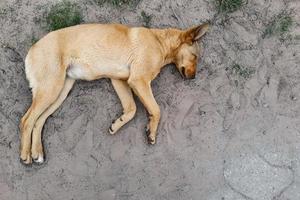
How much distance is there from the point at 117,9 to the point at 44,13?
0.98 metres

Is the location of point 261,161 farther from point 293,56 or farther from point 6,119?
point 6,119

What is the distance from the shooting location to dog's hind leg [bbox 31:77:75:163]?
6.93m

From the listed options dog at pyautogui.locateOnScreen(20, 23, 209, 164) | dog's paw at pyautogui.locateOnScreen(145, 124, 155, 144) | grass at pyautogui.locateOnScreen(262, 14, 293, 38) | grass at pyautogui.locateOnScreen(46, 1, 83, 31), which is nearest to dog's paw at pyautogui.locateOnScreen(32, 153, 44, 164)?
dog at pyautogui.locateOnScreen(20, 23, 209, 164)

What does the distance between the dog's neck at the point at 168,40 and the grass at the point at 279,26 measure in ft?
4.16

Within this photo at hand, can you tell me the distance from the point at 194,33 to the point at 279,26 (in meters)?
1.32

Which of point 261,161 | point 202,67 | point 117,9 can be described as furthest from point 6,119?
point 261,161

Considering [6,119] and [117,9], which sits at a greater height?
[117,9]

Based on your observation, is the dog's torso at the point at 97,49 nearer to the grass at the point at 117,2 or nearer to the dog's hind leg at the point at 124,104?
the dog's hind leg at the point at 124,104

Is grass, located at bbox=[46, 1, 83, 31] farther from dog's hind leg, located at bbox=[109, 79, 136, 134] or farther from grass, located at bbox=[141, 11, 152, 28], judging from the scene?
dog's hind leg, located at bbox=[109, 79, 136, 134]

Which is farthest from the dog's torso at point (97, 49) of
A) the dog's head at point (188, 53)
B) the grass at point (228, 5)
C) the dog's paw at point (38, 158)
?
the grass at point (228, 5)

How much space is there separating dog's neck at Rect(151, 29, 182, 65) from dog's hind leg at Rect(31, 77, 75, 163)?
1.23 meters

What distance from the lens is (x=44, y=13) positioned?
24.8 feet

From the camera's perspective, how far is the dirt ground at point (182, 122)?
6.95m

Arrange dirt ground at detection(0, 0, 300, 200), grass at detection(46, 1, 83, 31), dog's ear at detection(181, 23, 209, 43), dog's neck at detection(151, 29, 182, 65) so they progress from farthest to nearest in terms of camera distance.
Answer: grass at detection(46, 1, 83, 31), dog's neck at detection(151, 29, 182, 65), dog's ear at detection(181, 23, 209, 43), dirt ground at detection(0, 0, 300, 200)
